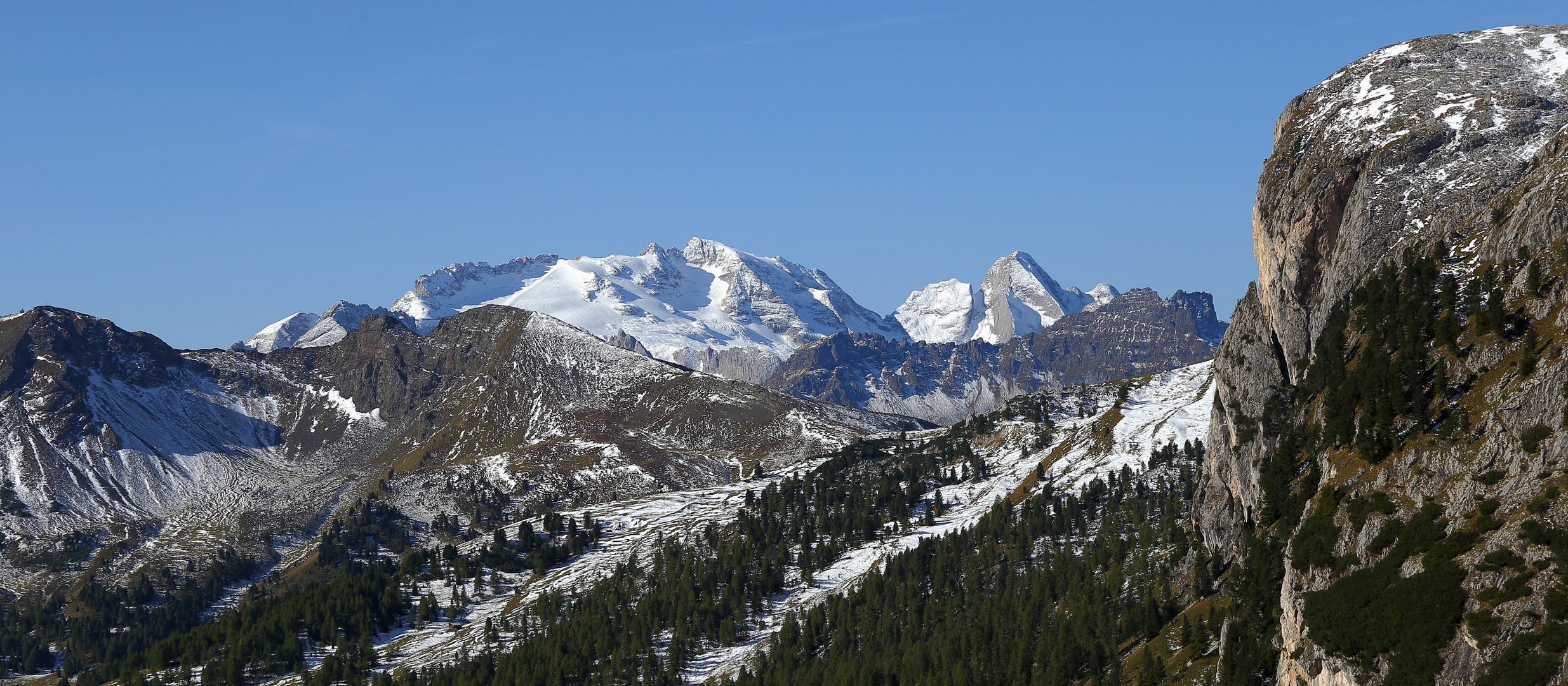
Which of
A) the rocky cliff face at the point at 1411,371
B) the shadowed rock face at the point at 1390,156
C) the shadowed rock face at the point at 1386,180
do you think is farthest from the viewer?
the shadowed rock face at the point at 1390,156

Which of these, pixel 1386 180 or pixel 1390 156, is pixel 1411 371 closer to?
pixel 1386 180

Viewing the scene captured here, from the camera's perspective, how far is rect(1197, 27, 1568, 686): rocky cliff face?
301ft

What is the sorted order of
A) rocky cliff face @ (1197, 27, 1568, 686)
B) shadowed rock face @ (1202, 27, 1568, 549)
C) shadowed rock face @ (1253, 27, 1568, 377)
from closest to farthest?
rocky cliff face @ (1197, 27, 1568, 686)
shadowed rock face @ (1202, 27, 1568, 549)
shadowed rock face @ (1253, 27, 1568, 377)

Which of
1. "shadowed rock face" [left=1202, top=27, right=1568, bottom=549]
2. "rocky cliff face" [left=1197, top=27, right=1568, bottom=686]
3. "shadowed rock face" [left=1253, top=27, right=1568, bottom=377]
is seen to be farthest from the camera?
"shadowed rock face" [left=1253, top=27, right=1568, bottom=377]

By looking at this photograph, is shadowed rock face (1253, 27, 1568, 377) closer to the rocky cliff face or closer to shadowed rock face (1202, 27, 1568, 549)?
shadowed rock face (1202, 27, 1568, 549)

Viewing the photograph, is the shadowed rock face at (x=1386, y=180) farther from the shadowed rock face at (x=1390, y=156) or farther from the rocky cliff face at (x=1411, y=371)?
the rocky cliff face at (x=1411, y=371)

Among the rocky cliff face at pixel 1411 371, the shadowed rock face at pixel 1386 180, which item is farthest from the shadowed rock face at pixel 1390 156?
the rocky cliff face at pixel 1411 371

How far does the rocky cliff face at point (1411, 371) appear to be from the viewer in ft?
301

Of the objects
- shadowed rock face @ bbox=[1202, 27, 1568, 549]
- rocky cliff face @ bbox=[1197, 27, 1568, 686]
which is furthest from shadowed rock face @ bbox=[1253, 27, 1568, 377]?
rocky cliff face @ bbox=[1197, 27, 1568, 686]

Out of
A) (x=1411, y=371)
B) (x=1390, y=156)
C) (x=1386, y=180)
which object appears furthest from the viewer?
(x=1390, y=156)

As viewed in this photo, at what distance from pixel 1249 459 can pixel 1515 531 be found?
257 feet

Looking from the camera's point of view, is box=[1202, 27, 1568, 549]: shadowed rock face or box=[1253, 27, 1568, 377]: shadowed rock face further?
box=[1253, 27, 1568, 377]: shadowed rock face

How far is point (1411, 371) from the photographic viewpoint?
113375 mm

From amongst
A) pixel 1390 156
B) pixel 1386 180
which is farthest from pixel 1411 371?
Result: pixel 1390 156
